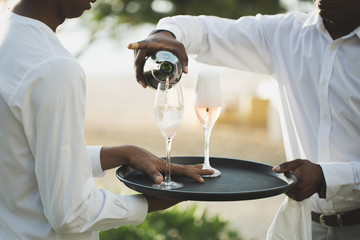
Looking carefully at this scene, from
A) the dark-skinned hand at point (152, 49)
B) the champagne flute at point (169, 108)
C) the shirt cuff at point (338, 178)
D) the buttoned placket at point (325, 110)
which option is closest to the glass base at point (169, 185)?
the champagne flute at point (169, 108)

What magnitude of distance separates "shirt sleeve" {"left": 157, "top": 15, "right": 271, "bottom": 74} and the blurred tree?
2.82 metres

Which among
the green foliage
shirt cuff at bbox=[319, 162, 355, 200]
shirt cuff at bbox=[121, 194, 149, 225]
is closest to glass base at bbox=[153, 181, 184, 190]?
shirt cuff at bbox=[121, 194, 149, 225]

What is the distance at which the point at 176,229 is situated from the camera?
4.28 metres

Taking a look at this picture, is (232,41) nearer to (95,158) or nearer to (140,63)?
(140,63)

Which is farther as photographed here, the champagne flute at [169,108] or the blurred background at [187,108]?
the blurred background at [187,108]

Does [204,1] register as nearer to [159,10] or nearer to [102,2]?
[159,10]

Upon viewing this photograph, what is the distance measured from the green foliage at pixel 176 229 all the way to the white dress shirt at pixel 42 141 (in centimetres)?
233

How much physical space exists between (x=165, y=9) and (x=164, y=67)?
419 cm

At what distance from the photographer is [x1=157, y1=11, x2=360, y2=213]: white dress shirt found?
96.4 inches

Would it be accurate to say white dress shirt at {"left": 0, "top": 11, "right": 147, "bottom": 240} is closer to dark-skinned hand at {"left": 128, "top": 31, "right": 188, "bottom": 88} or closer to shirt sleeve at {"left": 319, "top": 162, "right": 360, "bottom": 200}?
dark-skinned hand at {"left": 128, "top": 31, "right": 188, "bottom": 88}

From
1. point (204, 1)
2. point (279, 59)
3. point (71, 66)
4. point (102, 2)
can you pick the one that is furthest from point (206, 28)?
point (102, 2)

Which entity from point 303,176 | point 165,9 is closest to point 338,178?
point 303,176

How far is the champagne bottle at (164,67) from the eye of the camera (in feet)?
7.13

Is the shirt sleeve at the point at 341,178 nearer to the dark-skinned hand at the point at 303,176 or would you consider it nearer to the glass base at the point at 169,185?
the dark-skinned hand at the point at 303,176
